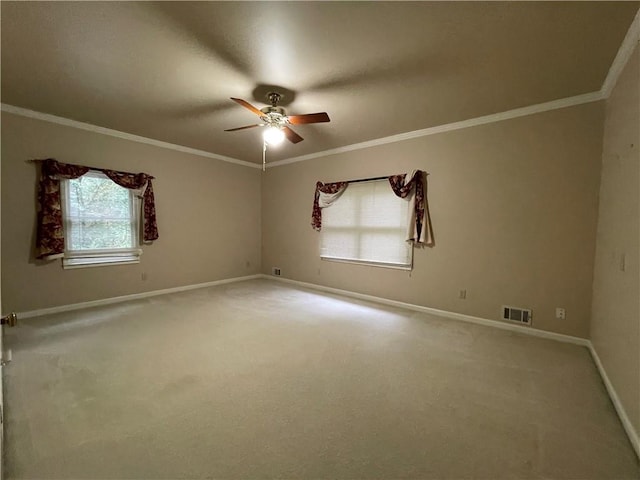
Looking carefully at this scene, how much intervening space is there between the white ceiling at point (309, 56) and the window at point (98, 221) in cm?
99

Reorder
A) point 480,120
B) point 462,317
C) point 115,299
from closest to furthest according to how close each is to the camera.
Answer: point 480,120
point 462,317
point 115,299

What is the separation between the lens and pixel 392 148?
158 inches

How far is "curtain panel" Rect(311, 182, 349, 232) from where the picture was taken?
4.59 meters

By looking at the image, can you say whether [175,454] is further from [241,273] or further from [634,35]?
[241,273]

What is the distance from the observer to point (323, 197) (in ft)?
15.7

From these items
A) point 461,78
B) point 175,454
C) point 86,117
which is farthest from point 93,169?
point 461,78

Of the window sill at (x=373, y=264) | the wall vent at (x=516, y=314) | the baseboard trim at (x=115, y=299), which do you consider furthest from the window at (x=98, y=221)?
the wall vent at (x=516, y=314)

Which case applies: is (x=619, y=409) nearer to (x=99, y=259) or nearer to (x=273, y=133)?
(x=273, y=133)

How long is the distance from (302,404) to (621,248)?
2.56 metres

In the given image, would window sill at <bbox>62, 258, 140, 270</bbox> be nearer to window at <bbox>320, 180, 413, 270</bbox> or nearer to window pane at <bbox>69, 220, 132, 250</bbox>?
window pane at <bbox>69, 220, 132, 250</bbox>

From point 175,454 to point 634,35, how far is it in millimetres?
3837

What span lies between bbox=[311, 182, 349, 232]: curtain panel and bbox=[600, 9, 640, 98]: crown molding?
3.05 meters

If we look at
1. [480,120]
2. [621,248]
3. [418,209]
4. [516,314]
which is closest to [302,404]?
[621,248]

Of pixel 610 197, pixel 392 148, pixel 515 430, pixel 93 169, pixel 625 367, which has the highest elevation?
pixel 392 148
